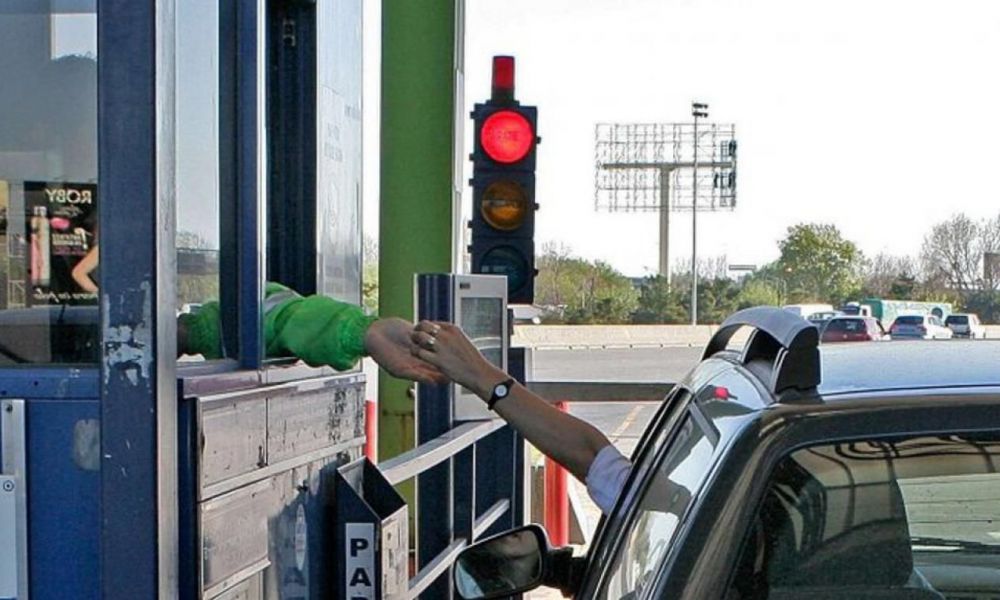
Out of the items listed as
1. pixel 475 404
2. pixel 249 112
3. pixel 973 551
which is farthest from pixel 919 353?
pixel 475 404

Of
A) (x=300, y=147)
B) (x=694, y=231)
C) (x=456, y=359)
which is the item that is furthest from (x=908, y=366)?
(x=694, y=231)

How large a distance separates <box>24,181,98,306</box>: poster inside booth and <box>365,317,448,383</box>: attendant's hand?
97 cm

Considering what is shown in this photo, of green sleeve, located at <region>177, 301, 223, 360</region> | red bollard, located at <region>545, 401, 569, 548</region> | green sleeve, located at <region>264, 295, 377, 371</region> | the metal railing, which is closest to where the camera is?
green sleeve, located at <region>177, 301, 223, 360</region>

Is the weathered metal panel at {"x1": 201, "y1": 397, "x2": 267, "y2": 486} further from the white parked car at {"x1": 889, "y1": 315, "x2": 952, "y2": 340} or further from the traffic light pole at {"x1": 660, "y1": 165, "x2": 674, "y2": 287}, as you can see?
the traffic light pole at {"x1": 660, "y1": 165, "x2": 674, "y2": 287}

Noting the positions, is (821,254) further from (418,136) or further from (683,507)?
(683,507)

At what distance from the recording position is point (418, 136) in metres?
7.55

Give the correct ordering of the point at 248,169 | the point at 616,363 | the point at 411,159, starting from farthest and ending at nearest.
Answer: the point at 616,363 → the point at 411,159 → the point at 248,169

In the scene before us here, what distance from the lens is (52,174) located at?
8.07 ft

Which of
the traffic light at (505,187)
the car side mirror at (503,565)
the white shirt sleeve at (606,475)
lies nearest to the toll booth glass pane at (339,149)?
the white shirt sleeve at (606,475)

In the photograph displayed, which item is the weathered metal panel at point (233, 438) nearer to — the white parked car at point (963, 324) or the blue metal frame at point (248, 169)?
the blue metal frame at point (248, 169)

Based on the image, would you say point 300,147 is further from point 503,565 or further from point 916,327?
point 916,327

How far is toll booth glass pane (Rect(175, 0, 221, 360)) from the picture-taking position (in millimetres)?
2686

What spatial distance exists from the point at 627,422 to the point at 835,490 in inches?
933

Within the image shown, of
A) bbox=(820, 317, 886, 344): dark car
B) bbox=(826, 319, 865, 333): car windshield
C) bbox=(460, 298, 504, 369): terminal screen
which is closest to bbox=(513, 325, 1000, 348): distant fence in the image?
bbox=(820, 317, 886, 344): dark car
